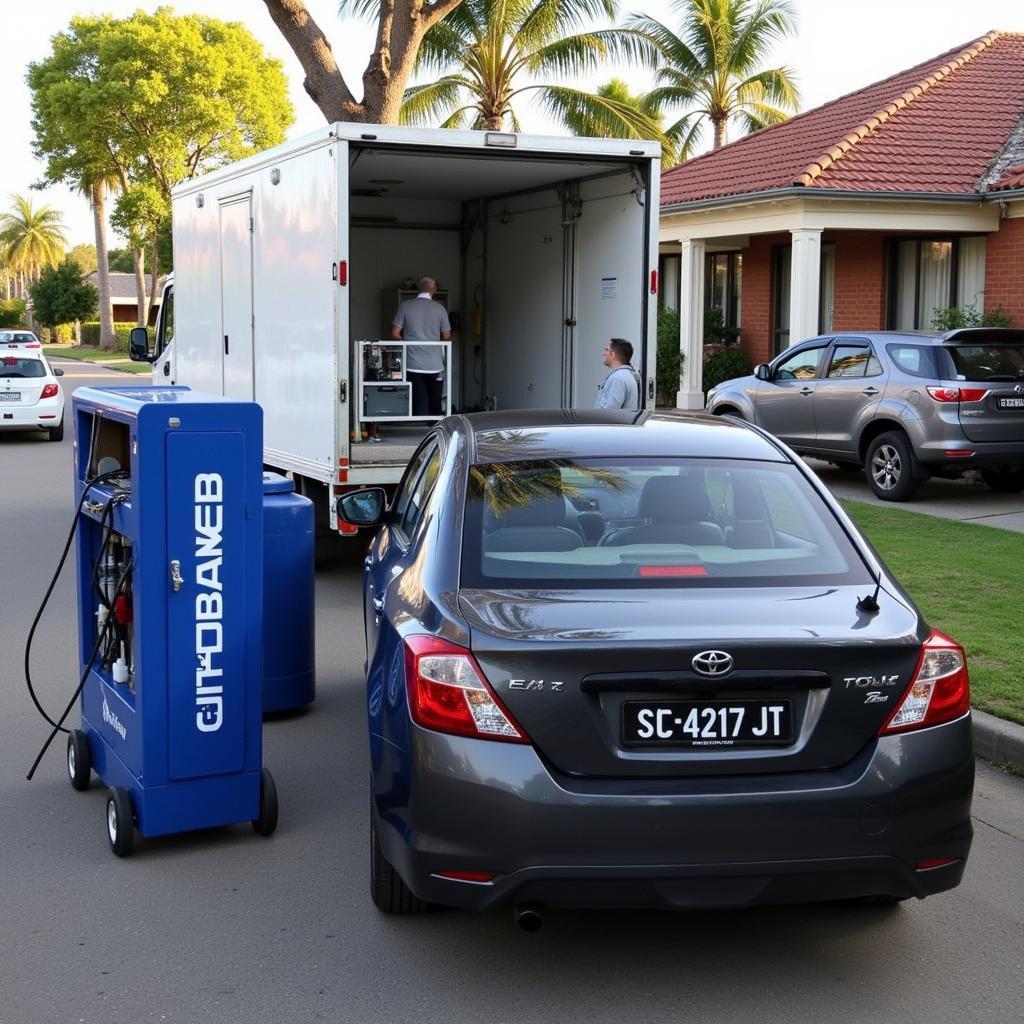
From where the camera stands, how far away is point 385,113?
21109 millimetres

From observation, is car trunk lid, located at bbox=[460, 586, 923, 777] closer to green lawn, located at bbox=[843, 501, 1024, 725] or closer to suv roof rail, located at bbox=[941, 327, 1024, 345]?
green lawn, located at bbox=[843, 501, 1024, 725]

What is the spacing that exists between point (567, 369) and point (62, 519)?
546 centimetres

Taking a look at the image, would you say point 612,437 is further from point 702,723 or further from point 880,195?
point 880,195

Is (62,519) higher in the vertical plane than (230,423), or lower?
lower

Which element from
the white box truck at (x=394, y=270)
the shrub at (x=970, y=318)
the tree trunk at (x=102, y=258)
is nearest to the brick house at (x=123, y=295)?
the tree trunk at (x=102, y=258)

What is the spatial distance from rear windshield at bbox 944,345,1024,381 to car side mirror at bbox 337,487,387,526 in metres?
9.87

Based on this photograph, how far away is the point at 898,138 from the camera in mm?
21734

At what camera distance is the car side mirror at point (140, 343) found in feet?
53.5

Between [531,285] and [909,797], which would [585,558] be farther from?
[531,285]

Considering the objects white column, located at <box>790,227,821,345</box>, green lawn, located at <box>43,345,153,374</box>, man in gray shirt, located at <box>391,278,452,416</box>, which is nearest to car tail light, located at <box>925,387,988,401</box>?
man in gray shirt, located at <box>391,278,452,416</box>

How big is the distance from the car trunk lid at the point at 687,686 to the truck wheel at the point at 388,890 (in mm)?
1023

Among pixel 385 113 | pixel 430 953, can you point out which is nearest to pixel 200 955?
pixel 430 953

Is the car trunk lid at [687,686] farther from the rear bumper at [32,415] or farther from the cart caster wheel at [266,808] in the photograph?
the rear bumper at [32,415]

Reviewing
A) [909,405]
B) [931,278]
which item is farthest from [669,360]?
[909,405]
